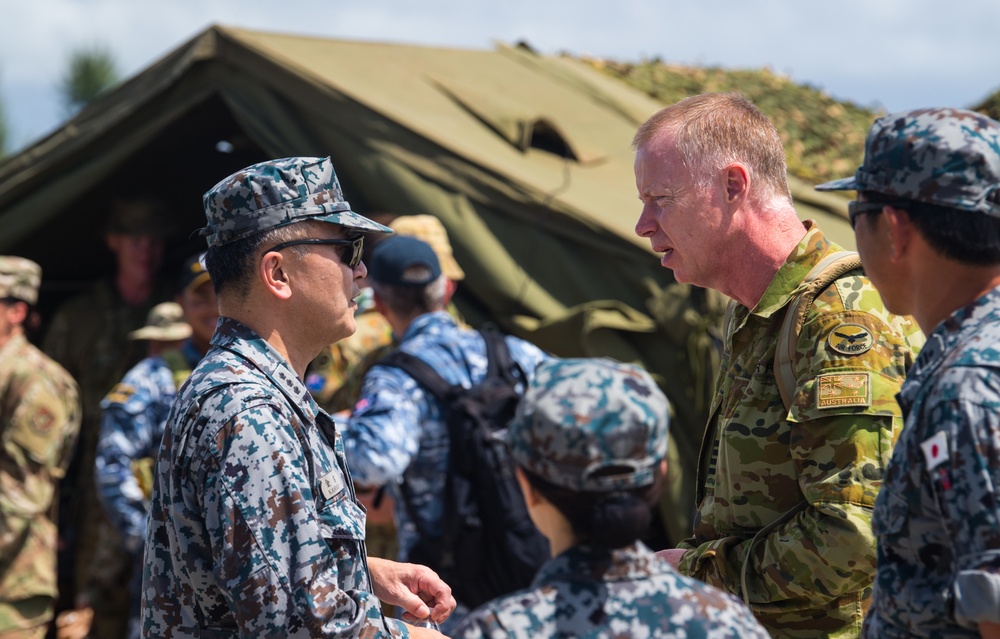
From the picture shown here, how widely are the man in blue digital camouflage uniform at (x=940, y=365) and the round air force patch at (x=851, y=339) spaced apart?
1.67ft

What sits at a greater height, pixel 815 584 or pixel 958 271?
pixel 958 271

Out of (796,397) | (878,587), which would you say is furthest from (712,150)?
(878,587)

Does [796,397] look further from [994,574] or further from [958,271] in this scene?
[994,574]

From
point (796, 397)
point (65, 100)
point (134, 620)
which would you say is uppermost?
point (65, 100)

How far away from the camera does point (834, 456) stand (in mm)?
2754

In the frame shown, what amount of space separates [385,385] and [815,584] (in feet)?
7.91

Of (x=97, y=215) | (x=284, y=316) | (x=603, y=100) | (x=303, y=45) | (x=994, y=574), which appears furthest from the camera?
(x=603, y=100)

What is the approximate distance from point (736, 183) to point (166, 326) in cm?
437

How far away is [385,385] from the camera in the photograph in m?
4.89

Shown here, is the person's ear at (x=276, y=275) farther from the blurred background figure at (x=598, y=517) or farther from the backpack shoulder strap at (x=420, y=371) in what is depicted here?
the backpack shoulder strap at (x=420, y=371)

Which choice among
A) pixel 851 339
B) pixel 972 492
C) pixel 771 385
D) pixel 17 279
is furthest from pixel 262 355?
pixel 17 279

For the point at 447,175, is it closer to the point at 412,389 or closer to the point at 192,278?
the point at 192,278

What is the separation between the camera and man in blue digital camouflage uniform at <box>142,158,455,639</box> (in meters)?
2.36

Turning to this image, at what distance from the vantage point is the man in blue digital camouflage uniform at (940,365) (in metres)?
1.99
